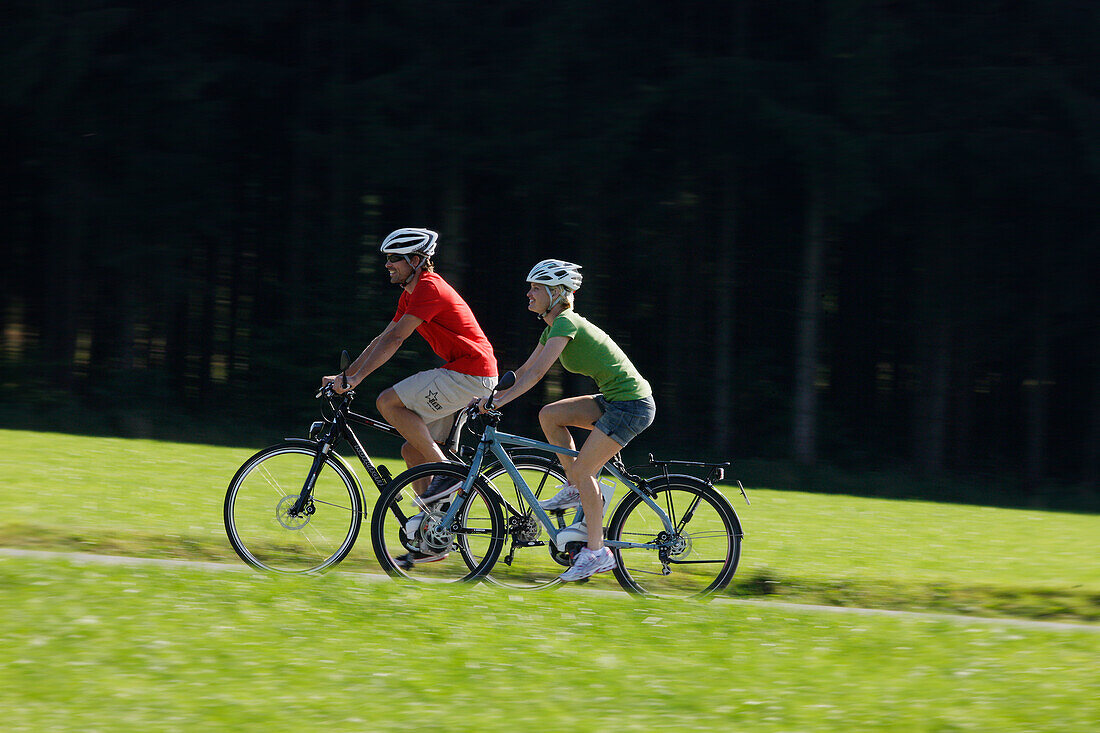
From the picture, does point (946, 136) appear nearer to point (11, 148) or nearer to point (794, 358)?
point (794, 358)

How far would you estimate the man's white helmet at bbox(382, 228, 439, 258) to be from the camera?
24.4 ft

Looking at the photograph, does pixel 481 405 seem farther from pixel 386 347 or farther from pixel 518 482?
pixel 386 347

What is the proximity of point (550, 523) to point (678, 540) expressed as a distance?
2.42 feet

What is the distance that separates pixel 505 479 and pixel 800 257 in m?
11.2

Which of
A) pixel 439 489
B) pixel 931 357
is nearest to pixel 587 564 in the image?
pixel 439 489

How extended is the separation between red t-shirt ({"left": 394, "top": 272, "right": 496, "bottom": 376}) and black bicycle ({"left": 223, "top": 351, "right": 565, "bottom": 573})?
1.04 feet

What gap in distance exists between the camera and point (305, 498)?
7.39 m

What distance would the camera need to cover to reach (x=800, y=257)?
17.8 meters

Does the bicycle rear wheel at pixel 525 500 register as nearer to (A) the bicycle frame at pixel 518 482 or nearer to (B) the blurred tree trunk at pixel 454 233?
(A) the bicycle frame at pixel 518 482

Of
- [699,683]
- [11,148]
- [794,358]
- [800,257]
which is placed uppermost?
[11,148]

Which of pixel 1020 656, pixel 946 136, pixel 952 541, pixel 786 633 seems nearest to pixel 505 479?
pixel 786 633

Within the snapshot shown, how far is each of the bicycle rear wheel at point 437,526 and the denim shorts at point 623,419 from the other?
0.79 metres

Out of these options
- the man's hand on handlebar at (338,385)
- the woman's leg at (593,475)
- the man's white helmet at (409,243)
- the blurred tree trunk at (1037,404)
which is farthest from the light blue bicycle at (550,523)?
the blurred tree trunk at (1037,404)

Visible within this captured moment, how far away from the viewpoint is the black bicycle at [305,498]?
24.1 feet
